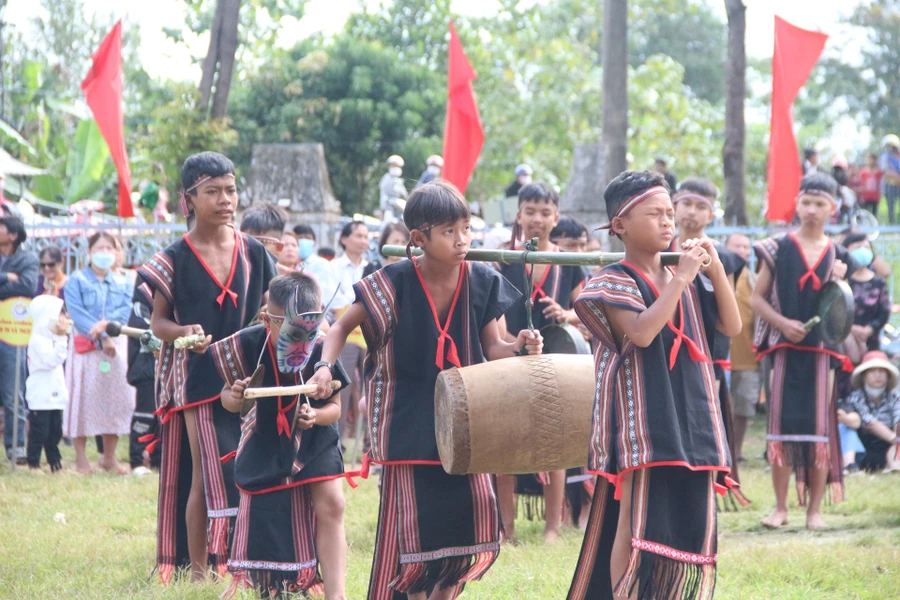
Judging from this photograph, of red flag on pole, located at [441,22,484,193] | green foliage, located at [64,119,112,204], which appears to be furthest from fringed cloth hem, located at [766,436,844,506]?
green foliage, located at [64,119,112,204]

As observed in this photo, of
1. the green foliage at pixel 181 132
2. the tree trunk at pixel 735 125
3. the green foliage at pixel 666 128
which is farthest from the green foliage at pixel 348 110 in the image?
the tree trunk at pixel 735 125

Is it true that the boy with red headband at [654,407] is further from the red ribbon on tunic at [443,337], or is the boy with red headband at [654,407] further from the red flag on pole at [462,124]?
the red flag on pole at [462,124]

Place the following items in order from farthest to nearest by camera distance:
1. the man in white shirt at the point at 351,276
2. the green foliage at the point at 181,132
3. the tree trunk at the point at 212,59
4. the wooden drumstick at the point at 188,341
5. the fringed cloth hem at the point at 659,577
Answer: the tree trunk at the point at 212,59, the green foliage at the point at 181,132, the man in white shirt at the point at 351,276, the wooden drumstick at the point at 188,341, the fringed cloth hem at the point at 659,577

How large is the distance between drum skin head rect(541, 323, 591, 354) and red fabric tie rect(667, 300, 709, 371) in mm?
2019

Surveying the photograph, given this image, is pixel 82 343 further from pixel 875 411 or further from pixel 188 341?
pixel 875 411

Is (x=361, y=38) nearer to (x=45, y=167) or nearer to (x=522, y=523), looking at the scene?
Result: (x=45, y=167)

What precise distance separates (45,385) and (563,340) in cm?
522

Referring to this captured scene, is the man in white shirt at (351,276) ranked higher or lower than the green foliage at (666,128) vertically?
lower

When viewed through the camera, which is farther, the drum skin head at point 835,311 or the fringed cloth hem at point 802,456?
the fringed cloth hem at point 802,456

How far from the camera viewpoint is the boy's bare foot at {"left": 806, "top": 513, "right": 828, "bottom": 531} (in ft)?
22.7

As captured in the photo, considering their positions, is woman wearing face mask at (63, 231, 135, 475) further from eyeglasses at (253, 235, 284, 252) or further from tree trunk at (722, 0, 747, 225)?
tree trunk at (722, 0, 747, 225)

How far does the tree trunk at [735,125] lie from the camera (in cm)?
1420

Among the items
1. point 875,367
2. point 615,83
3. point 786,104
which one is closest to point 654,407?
point 875,367

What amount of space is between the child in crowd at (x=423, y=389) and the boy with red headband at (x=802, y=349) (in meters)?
3.01
